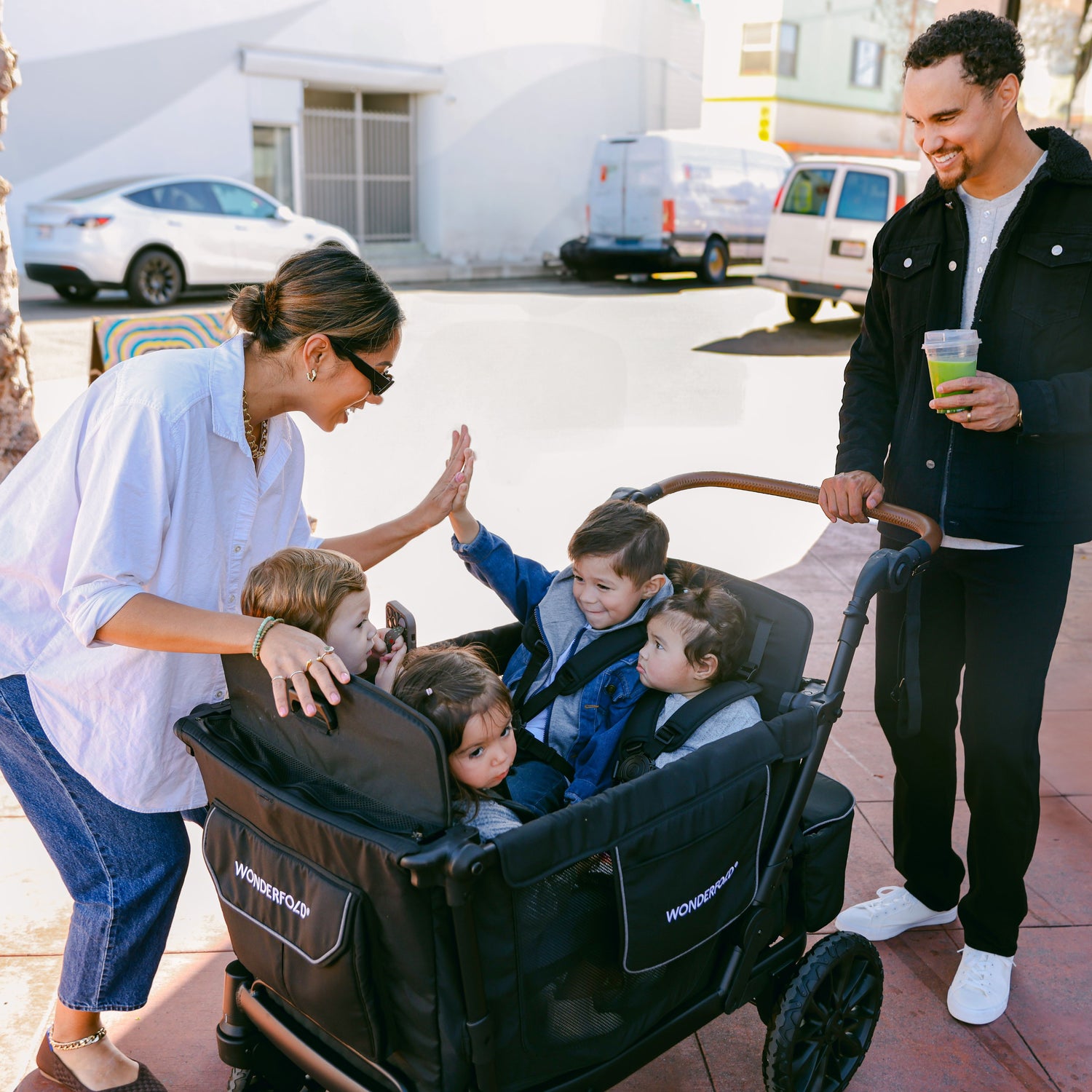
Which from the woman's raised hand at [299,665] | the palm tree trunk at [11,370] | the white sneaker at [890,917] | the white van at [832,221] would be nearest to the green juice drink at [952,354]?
the woman's raised hand at [299,665]

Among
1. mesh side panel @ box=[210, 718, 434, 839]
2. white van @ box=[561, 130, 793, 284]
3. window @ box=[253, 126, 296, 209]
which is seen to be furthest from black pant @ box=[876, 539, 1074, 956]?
window @ box=[253, 126, 296, 209]

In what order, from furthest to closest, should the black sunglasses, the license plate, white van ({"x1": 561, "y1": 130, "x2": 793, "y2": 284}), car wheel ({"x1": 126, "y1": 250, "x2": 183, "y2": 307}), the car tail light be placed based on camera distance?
white van ({"x1": 561, "y1": 130, "x2": 793, "y2": 284})
car wheel ({"x1": 126, "y1": 250, "x2": 183, "y2": 307})
the car tail light
the license plate
the black sunglasses

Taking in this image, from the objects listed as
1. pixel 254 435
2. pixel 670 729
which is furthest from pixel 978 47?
pixel 254 435

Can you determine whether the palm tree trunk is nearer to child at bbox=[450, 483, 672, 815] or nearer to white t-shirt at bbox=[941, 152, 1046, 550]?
child at bbox=[450, 483, 672, 815]

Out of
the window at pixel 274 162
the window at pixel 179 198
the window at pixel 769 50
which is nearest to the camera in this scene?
the window at pixel 179 198

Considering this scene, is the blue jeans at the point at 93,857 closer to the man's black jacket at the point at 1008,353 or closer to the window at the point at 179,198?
the man's black jacket at the point at 1008,353

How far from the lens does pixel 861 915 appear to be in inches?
117

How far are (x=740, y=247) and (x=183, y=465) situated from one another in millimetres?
16625

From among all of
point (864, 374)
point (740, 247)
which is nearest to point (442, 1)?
point (740, 247)

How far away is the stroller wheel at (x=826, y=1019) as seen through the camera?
2.24 m

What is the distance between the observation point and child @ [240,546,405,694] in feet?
6.62

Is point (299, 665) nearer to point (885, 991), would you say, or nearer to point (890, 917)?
point (885, 991)

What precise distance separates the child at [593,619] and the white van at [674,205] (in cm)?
1473

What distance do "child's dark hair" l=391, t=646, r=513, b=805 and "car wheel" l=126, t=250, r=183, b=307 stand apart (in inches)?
484
